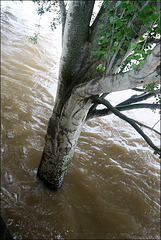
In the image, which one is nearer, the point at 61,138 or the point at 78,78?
the point at 78,78

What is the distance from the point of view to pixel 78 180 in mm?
3604

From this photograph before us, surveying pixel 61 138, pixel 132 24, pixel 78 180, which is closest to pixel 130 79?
pixel 132 24

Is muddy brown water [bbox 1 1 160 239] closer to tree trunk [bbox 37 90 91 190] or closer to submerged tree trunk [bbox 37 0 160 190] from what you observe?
tree trunk [bbox 37 90 91 190]

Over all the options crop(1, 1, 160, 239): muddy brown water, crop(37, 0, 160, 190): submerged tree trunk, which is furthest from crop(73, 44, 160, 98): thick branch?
crop(1, 1, 160, 239): muddy brown water

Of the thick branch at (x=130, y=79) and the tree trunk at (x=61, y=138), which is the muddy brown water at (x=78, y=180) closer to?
the tree trunk at (x=61, y=138)

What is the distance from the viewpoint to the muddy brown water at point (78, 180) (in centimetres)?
279

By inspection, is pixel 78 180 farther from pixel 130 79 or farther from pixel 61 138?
pixel 130 79

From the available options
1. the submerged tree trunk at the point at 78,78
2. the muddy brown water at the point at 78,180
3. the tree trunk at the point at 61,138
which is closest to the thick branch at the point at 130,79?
the submerged tree trunk at the point at 78,78

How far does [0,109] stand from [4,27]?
7.67 m

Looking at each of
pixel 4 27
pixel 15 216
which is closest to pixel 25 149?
pixel 15 216

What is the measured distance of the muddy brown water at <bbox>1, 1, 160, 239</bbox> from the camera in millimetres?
2791

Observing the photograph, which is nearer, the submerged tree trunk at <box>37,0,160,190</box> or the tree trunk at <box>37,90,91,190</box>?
the submerged tree trunk at <box>37,0,160,190</box>

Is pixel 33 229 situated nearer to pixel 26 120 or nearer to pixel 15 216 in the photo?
pixel 15 216

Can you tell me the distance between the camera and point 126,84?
50.2 inches
